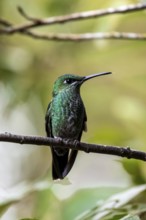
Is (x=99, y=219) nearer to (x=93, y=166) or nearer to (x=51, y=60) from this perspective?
(x=93, y=166)

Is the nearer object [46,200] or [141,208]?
[141,208]

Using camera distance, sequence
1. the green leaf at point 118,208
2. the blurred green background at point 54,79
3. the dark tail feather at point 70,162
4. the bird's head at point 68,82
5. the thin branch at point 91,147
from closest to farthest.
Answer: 1. the thin branch at point 91,147
2. the green leaf at point 118,208
3. the dark tail feather at point 70,162
4. the bird's head at point 68,82
5. the blurred green background at point 54,79

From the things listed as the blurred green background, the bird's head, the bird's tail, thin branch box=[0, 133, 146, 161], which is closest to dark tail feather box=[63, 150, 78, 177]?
the bird's tail

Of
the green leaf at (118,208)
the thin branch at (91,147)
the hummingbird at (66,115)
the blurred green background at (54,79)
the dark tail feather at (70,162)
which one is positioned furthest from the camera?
the blurred green background at (54,79)

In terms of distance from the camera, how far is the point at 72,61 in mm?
3824

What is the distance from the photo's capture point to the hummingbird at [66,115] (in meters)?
1.96

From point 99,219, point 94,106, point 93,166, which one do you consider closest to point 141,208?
point 99,219

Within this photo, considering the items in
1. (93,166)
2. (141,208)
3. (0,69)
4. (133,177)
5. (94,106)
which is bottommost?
(141,208)

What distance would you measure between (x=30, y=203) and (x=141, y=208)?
1.11 meters

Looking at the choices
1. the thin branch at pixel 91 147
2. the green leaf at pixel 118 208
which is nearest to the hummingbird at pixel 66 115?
the green leaf at pixel 118 208

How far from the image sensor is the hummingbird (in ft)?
6.43

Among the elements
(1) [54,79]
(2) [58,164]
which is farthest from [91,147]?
(1) [54,79]

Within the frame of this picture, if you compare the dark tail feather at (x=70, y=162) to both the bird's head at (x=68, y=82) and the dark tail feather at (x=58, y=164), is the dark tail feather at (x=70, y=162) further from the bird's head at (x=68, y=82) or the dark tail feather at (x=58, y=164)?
the bird's head at (x=68, y=82)

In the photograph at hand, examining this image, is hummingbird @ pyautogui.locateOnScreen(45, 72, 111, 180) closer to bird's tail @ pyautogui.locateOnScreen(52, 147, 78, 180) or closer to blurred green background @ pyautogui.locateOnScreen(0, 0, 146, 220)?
bird's tail @ pyautogui.locateOnScreen(52, 147, 78, 180)
